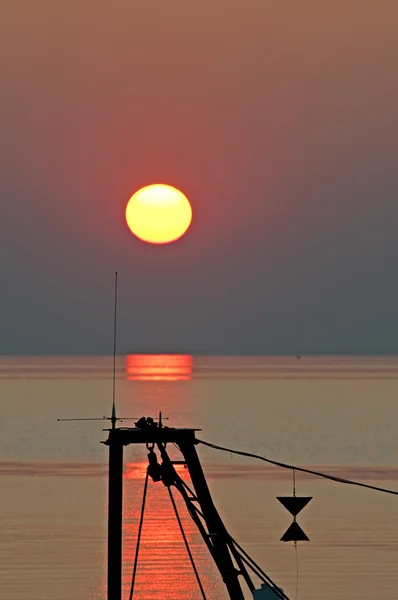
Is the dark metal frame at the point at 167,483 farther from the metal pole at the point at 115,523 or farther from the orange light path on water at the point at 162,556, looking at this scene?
Answer: the orange light path on water at the point at 162,556

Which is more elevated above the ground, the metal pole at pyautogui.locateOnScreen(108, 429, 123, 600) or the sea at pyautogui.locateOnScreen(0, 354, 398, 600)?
the sea at pyautogui.locateOnScreen(0, 354, 398, 600)

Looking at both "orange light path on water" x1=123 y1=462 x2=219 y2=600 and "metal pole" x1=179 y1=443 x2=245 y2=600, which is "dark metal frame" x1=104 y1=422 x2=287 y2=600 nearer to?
"metal pole" x1=179 y1=443 x2=245 y2=600

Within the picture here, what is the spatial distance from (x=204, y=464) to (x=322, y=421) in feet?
176

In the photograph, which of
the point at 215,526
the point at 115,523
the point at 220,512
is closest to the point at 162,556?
the point at 220,512

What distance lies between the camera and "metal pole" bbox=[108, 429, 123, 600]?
87.6 ft

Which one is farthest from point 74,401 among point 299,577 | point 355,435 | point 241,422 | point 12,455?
point 299,577

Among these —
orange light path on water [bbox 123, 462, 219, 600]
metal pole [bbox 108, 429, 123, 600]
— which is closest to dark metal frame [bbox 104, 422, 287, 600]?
metal pole [bbox 108, 429, 123, 600]

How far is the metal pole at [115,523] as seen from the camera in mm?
26688

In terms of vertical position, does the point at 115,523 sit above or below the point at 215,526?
below

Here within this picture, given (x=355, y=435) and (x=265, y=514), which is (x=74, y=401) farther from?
(x=265, y=514)

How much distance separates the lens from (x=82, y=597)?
149 ft

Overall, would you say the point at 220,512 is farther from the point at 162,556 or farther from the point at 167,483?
the point at 167,483

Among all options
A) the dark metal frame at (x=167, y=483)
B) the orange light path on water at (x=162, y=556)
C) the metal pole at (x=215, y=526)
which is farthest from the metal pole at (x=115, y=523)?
the orange light path on water at (x=162, y=556)

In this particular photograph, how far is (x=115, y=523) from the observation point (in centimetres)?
2672
